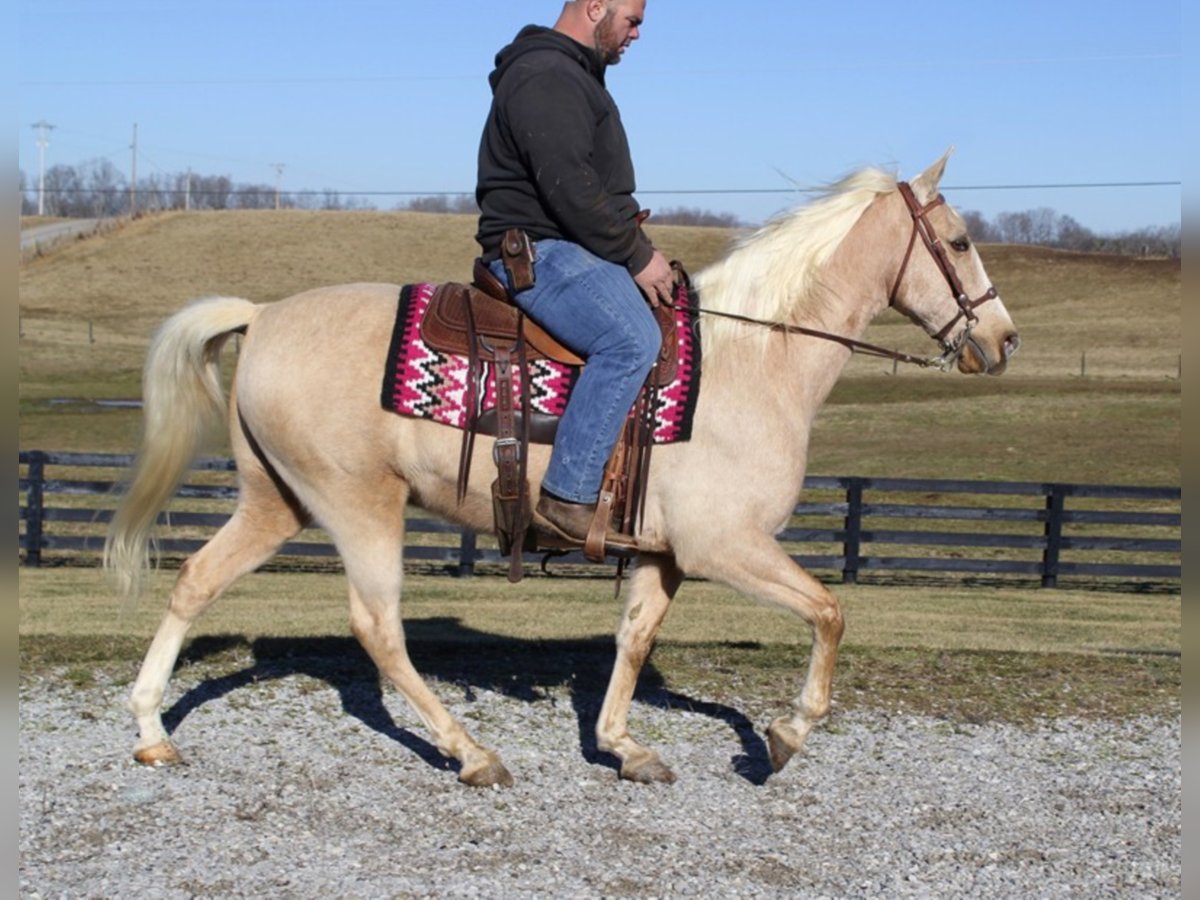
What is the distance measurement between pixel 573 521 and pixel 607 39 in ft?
7.10

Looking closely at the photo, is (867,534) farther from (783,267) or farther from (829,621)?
(829,621)

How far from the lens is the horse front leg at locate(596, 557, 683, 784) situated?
6.81m

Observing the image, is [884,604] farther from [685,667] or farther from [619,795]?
[619,795]

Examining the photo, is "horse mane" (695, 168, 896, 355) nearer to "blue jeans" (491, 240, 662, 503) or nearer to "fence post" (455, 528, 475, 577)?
"blue jeans" (491, 240, 662, 503)

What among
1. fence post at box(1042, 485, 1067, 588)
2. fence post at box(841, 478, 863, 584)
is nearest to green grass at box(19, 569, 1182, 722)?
fence post at box(841, 478, 863, 584)

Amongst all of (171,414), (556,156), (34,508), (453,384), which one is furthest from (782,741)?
(34,508)

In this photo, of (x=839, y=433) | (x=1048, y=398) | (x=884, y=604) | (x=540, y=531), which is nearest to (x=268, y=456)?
(x=540, y=531)

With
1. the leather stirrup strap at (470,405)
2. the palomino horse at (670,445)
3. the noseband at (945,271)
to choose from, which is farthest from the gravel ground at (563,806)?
the noseband at (945,271)

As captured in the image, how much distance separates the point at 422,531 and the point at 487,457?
12.3 meters

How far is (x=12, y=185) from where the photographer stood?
2834 millimetres

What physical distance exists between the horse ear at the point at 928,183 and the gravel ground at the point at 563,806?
273cm

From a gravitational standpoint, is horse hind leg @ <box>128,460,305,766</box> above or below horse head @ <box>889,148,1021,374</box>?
below

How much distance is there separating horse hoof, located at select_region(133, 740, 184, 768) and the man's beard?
3.77 metres

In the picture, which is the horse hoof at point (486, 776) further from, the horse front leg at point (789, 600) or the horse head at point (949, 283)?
the horse head at point (949, 283)
